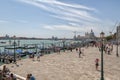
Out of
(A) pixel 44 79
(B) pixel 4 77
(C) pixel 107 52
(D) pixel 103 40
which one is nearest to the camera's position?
(D) pixel 103 40

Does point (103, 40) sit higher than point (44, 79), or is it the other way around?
point (103, 40)

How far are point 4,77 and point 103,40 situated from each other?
835 centimetres

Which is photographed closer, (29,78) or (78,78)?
(29,78)

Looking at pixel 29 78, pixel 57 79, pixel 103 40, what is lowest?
pixel 57 79

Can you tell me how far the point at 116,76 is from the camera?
23.2 meters

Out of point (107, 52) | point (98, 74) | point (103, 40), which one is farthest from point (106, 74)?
point (107, 52)

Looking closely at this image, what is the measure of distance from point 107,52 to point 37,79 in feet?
106

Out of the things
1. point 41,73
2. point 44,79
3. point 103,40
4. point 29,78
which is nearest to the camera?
point 29,78

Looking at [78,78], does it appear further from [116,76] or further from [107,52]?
[107,52]

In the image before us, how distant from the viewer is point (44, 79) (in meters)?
21.7

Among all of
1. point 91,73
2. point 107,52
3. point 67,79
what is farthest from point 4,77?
point 107,52

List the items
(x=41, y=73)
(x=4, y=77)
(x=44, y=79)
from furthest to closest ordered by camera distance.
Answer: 1. (x=41, y=73)
2. (x=44, y=79)
3. (x=4, y=77)

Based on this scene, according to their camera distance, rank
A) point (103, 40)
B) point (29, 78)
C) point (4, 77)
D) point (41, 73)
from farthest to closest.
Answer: point (41, 73) < point (4, 77) < point (103, 40) < point (29, 78)

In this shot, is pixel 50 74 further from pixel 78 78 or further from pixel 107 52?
pixel 107 52
